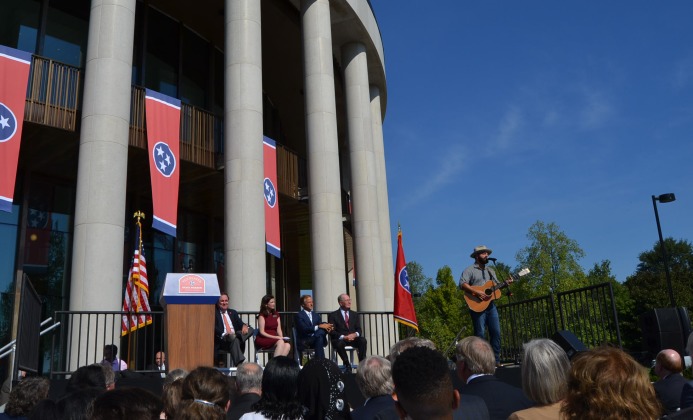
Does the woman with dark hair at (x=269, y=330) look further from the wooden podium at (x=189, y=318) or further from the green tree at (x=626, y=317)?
the green tree at (x=626, y=317)

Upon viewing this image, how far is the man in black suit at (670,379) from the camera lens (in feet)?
Result: 20.0

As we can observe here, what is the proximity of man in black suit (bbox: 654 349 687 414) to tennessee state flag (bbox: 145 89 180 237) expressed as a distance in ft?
33.5

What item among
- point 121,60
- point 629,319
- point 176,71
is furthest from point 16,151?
A: point 629,319

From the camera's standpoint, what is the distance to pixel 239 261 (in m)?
14.0

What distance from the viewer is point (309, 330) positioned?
11.9 meters

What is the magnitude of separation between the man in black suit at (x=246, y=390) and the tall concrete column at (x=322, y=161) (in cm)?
1135

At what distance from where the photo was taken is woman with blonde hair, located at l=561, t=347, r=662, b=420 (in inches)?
92.0

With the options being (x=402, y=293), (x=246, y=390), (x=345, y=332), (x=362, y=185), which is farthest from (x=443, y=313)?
(x=246, y=390)

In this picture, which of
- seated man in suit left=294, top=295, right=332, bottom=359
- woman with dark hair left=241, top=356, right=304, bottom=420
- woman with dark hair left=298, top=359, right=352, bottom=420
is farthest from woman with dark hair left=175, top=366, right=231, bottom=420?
seated man in suit left=294, top=295, right=332, bottom=359

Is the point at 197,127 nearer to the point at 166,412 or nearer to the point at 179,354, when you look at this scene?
the point at 179,354

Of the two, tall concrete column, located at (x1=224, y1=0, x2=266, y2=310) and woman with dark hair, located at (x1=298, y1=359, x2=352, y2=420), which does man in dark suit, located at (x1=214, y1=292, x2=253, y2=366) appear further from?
woman with dark hair, located at (x1=298, y1=359, x2=352, y2=420)

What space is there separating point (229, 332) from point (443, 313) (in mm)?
49051

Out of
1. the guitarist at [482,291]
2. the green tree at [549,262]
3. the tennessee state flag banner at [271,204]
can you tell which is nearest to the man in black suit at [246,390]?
the guitarist at [482,291]

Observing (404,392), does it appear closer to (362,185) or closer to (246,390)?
(246,390)
